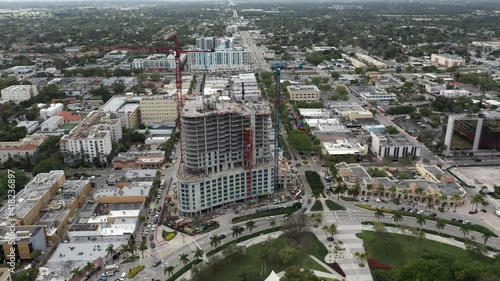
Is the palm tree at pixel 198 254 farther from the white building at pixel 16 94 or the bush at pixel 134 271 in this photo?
the white building at pixel 16 94

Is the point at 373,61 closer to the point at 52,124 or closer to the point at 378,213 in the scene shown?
the point at 378,213

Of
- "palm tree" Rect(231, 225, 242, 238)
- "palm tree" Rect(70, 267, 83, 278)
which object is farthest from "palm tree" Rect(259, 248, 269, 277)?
"palm tree" Rect(70, 267, 83, 278)

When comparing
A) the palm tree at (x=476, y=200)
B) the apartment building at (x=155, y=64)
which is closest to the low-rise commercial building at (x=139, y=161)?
the palm tree at (x=476, y=200)

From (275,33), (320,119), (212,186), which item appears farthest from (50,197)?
(275,33)

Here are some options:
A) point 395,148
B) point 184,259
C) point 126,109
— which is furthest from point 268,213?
point 126,109

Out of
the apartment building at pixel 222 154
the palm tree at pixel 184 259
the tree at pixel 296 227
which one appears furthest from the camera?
the apartment building at pixel 222 154

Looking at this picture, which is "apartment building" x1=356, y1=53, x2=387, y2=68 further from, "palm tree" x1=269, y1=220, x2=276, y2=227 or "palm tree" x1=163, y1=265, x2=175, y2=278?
"palm tree" x1=163, y1=265, x2=175, y2=278

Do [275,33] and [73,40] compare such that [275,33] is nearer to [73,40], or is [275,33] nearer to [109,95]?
[73,40]
